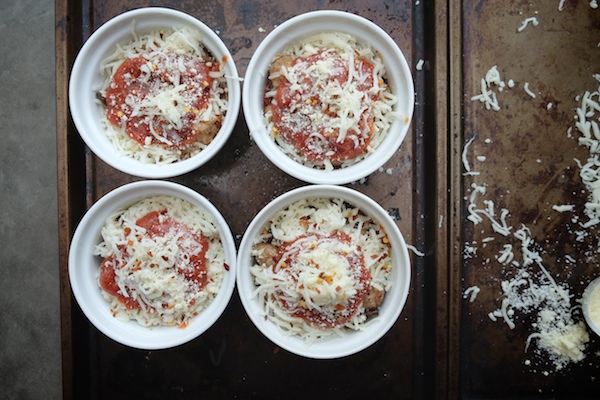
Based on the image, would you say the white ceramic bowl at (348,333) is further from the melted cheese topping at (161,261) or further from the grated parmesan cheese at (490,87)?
the grated parmesan cheese at (490,87)

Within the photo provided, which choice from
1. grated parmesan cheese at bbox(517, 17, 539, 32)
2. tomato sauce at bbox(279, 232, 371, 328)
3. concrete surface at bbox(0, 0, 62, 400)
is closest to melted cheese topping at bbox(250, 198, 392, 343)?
tomato sauce at bbox(279, 232, 371, 328)

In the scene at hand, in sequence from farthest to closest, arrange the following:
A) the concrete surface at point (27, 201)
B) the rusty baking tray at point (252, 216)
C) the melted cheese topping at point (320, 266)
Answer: the concrete surface at point (27, 201), the rusty baking tray at point (252, 216), the melted cheese topping at point (320, 266)

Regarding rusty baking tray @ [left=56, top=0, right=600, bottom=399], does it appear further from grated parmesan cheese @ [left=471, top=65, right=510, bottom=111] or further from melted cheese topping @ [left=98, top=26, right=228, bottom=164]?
melted cheese topping @ [left=98, top=26, right=228, bottom=164]

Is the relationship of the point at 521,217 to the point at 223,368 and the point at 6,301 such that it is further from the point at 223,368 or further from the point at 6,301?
the point at 6,301

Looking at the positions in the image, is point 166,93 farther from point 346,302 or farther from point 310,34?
point 346,302

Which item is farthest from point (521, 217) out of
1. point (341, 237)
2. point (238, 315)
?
point (238, 315)

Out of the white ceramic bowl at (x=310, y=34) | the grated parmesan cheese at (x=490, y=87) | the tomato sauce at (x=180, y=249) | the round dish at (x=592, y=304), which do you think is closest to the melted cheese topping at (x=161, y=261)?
the tomato sauce at (x=180, y=249)
